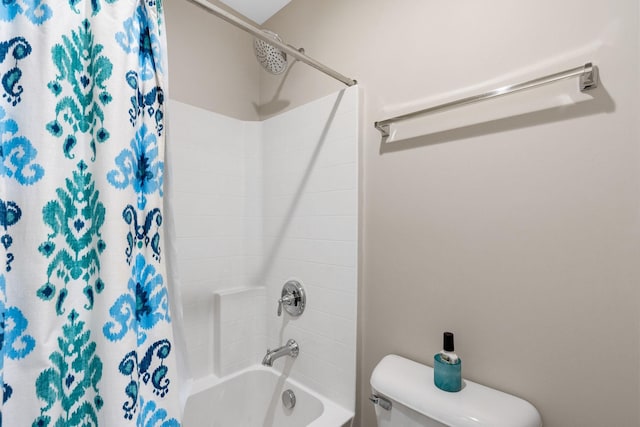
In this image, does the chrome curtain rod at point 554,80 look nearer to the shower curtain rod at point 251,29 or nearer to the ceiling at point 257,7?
the shower curtain rod at point 251,29

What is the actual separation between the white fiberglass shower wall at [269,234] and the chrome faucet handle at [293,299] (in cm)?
4

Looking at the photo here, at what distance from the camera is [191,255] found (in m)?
1.57

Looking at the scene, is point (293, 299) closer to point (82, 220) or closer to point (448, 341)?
point (448, 341)

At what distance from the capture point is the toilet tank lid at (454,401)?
827 millimetres

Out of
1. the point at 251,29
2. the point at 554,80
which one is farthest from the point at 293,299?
the point at 554,80

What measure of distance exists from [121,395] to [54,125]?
2.07 feet

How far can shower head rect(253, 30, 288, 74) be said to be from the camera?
1.51 meters

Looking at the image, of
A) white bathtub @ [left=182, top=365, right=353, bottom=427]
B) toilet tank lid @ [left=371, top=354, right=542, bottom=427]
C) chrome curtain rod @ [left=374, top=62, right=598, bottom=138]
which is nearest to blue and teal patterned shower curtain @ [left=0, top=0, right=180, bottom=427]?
toilet tank lid @ [left=371, top=354, right=542, bottom=427]

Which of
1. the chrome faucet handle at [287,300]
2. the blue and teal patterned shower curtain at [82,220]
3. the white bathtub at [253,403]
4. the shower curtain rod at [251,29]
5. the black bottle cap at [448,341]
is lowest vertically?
the white bathtub at [253,403]

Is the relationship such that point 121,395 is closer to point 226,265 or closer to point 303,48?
point 226,265

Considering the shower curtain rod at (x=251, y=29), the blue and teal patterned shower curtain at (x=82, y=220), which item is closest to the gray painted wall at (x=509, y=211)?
the shower curtain rod at (x=251, y=29)

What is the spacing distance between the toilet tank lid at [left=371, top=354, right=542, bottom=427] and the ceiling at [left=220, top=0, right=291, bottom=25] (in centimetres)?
190

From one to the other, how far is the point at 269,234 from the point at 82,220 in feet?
3.52

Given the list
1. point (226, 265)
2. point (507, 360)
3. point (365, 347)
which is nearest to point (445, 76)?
point (507, 360)
